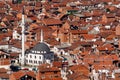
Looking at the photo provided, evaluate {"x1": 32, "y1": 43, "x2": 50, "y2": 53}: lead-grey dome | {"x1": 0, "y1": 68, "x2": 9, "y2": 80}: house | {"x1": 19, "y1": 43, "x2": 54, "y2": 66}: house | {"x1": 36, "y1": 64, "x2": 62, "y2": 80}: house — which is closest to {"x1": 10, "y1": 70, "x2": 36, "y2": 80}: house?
{"x1": 0, "y1": 68, "x2": 9, "y2": 80}: house

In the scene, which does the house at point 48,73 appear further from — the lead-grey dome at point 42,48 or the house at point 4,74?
the lead-grey dome at point 42,48

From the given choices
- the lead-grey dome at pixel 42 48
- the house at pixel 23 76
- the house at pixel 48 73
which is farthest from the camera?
the lead-grey dome at pixel 42 48

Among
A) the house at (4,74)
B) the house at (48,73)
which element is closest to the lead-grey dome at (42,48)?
the house at (48,73)

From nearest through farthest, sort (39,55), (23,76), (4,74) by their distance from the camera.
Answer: (23,76)
(4,74)
(39,55)

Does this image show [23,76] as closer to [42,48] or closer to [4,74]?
[4,74]

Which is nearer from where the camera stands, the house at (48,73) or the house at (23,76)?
the house at (48,73)

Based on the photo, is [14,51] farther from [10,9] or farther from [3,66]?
[10,9]

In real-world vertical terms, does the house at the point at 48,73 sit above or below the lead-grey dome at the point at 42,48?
above

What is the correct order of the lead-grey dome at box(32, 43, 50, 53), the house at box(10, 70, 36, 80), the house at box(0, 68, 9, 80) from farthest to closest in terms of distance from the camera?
the lead-grey dome at box(32, 43, 50, 53) < the house at box(0, 68, 9, 80) < the house at box(10, 70, 36, 80)

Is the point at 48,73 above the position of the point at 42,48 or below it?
above

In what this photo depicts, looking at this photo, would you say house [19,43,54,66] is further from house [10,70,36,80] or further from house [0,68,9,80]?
house [10,70,36,80]

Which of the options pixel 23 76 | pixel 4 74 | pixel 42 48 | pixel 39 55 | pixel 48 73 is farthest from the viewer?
pixel 42 48

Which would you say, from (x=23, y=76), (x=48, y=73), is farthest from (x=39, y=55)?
(x=23, y=76)
